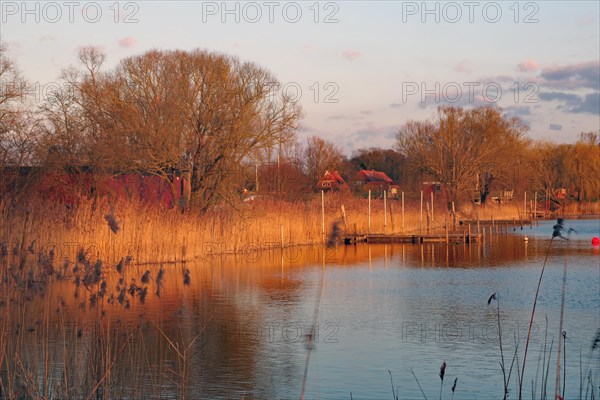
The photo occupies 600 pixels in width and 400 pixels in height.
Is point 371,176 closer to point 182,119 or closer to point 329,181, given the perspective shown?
point 329,181

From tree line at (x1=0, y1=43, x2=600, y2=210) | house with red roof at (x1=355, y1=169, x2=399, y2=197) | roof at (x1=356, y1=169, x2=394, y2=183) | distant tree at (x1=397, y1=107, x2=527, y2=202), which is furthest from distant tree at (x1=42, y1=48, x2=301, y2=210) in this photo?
roof at (x1=356, y1=169, x2=394, y2=183)

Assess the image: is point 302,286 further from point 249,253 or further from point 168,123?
point 168,123

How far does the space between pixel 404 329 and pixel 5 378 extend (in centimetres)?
644

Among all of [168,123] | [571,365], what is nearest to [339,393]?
[571,365]

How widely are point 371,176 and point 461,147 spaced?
1033 inches

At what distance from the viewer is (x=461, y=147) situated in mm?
63062

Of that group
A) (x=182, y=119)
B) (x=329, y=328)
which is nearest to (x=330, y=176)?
(x=182, y=119)

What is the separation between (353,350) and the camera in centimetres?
1152

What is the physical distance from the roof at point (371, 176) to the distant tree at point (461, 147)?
2134 centimetres

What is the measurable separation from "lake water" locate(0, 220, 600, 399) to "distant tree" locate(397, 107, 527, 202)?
37.9m

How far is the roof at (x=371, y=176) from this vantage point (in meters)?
86.8

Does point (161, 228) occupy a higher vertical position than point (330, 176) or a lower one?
lower

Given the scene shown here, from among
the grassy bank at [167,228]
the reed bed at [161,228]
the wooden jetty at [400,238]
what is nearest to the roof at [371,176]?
the grassy bank at [167,228]

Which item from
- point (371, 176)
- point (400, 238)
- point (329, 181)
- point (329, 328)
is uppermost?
point (371, 176)
